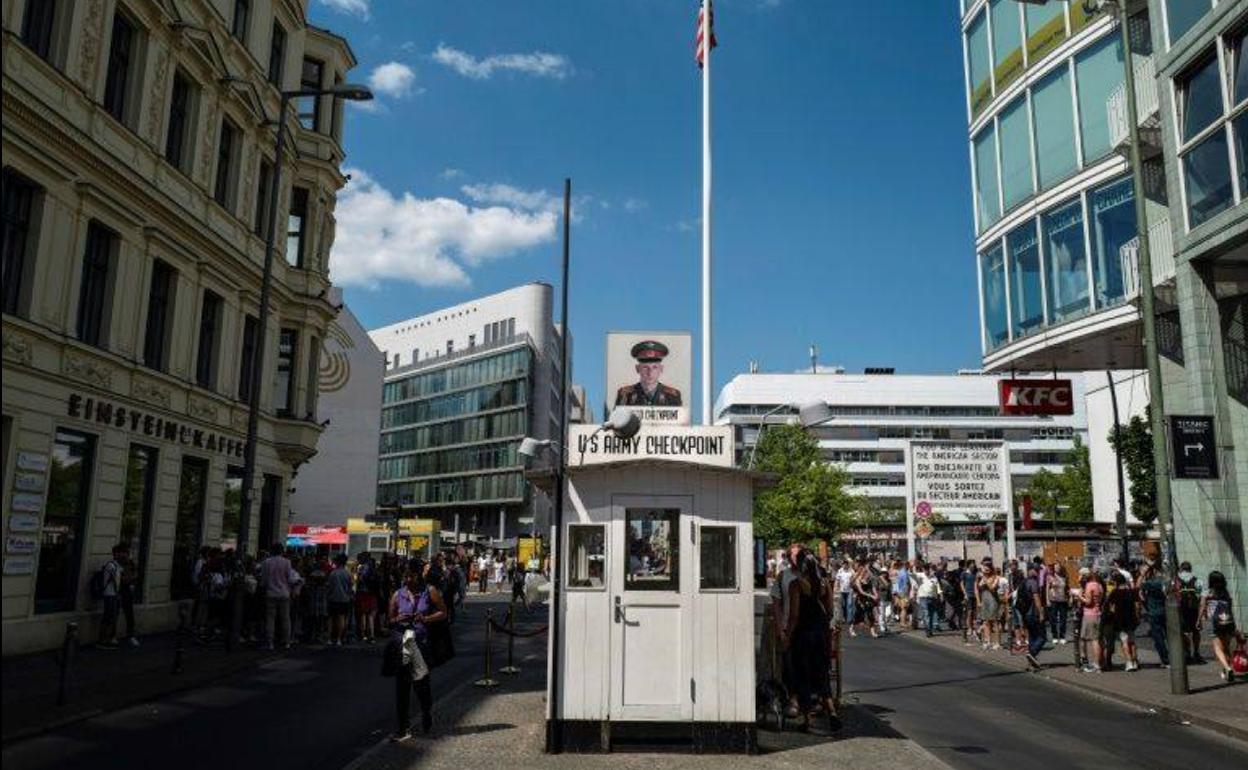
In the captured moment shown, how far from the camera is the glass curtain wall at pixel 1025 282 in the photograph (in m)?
22.9

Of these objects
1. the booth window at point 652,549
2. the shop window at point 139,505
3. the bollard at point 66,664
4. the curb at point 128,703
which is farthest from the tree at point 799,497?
the bollard at point 66,664

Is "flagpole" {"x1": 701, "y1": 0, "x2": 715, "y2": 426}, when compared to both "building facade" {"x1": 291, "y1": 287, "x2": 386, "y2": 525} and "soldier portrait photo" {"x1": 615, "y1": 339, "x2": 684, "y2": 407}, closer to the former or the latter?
"soldier portrait photo" {"x1": 615, "y1": 339, "x2": 684, "y2": 407}

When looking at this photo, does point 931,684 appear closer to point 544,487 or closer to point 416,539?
point 544,487

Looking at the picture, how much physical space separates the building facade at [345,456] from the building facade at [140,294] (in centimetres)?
3375

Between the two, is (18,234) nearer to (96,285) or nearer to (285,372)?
(96,285)

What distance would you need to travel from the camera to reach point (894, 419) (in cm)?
9662

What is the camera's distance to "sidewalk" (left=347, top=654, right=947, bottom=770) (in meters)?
8.36

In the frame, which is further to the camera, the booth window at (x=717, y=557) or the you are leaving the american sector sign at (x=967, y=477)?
the you are leaving the american sector sign at (x=967, y=477)

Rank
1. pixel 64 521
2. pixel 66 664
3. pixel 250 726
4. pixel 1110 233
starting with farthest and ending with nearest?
pixel 1110 233 < pixel 64 521 < pixel 66 664 < pixel 250 726

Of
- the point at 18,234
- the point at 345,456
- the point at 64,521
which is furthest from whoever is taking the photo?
the point at 345,456

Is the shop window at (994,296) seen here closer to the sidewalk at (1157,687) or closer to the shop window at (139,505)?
the sidewalk at (1157,687)

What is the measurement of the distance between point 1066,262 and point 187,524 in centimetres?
2109

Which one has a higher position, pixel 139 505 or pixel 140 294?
pixel 140 294

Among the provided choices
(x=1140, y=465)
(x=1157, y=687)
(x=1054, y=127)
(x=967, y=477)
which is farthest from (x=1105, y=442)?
(x=1157, y=687)
